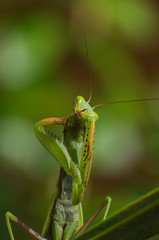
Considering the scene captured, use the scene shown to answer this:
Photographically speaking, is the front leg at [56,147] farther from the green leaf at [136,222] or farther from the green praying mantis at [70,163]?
the green leaf at [136,222]

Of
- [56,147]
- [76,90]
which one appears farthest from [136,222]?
[76,90]

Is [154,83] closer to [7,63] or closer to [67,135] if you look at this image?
[7,63]

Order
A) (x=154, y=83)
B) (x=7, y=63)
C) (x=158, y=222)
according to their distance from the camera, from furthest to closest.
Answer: (x=154, y=83)
(x=7, y=63)
(x=158, y=222)

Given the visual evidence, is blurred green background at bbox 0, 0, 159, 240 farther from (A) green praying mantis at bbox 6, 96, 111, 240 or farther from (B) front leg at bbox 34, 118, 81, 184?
(B) front leg at bbox 34, 118, 81, 184

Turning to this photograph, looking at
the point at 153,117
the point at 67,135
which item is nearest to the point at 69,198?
the point at 67,135

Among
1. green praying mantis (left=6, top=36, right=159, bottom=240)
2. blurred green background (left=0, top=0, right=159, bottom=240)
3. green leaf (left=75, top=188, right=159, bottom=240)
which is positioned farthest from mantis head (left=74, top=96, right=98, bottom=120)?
blurred green background (left=0, top=0, right=159, bottom=240)
